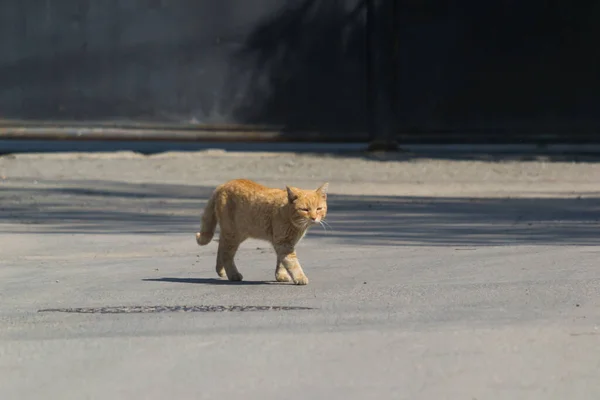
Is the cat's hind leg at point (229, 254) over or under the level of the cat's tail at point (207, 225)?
under

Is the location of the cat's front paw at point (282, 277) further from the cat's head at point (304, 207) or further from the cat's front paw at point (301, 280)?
the cat's head at point (304, 207)

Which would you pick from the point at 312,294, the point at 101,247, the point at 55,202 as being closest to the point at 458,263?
the point at 312,294

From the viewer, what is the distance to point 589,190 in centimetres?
1844

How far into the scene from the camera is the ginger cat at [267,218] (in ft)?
32.1

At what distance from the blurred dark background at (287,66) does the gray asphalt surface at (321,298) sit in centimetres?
282

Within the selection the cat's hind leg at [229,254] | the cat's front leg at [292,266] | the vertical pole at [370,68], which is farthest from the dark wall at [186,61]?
the cat's front leg at [292,266]

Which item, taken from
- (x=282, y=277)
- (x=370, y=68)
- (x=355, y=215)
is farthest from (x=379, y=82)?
(x=282, y=277)

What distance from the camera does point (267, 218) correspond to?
10.0 meters

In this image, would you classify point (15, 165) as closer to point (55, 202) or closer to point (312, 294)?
point (55, 202)

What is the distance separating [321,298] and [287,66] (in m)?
12.4

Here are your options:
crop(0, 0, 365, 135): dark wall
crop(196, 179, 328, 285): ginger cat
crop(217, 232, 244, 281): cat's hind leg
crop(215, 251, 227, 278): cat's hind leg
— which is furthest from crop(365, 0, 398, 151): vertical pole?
crop(217, 232, 244, 281): cat's hind leg

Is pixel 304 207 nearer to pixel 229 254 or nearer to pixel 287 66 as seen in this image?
pixel 229 254

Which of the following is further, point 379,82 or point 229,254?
point 379,82

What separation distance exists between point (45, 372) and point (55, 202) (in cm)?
993
